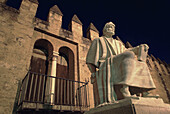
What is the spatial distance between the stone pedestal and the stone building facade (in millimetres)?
2583

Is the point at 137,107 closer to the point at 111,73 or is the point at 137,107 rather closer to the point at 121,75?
the point at 121,75

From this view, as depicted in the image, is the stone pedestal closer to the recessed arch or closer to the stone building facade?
the stone building facade

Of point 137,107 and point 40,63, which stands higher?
point 40,63

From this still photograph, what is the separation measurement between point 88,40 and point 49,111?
15.6 feet

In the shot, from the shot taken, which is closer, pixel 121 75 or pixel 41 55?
pixel 121 75

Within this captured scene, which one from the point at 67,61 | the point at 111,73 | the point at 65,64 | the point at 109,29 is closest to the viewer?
the point at 111,73

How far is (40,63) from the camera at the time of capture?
602cm

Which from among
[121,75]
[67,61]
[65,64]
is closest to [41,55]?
[65,64]

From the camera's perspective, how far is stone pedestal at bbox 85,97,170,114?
5.78 ft

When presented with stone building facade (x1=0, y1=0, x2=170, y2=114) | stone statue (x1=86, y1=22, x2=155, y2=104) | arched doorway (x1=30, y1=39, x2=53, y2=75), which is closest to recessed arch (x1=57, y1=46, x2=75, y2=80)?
stone building facade (x1=0, y1=0, x2=170, y2=114)

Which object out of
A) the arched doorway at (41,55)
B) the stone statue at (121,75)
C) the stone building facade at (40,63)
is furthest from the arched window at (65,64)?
the stone statue at (121,75)

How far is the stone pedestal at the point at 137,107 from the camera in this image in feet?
5.78

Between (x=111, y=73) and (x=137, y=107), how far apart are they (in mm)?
913

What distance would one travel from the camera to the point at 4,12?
5477mm
